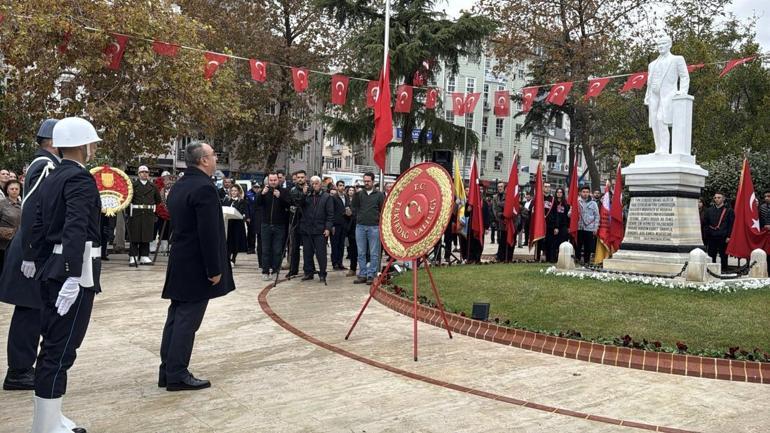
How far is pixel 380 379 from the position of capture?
5.72 metres

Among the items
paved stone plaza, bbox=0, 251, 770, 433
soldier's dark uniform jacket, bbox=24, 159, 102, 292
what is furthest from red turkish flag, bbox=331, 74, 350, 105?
soldier's dark uniform jacket, bbox=24, 159, 102, 292

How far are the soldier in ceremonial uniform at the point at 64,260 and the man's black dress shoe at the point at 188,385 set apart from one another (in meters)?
1.04

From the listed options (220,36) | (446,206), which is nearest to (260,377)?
(446,206)

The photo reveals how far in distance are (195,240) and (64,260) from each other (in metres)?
1.37

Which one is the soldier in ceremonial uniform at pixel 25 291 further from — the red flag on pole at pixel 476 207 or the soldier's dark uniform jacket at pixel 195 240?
the red flag on pole at pixel 476 207

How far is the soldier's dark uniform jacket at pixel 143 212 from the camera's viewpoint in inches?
531

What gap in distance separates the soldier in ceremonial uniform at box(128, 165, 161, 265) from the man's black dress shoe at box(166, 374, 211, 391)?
8874 millimetres

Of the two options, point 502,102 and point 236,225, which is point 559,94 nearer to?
point 502,102

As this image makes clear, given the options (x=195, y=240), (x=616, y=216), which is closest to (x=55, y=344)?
(x=195, y=240)

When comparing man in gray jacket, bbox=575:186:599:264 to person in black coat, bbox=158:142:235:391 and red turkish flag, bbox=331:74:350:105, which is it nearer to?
red turkish flag, bbox=331:74:350:105

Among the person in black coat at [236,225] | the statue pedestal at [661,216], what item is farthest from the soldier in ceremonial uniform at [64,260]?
the person in black coat at [236,225]

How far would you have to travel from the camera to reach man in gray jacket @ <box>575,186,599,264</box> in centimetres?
1547

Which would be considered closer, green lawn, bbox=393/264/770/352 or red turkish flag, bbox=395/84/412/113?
green lawn, bbox=393/264/770/352

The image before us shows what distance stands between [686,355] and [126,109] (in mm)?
15038
